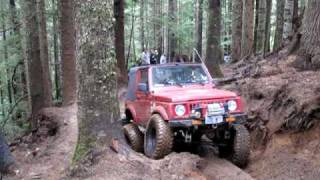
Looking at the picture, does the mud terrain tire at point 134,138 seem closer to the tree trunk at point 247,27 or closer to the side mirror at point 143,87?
the side mirror at point 143,87

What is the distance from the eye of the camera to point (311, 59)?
36.3ft

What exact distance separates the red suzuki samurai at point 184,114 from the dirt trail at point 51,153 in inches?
62.6

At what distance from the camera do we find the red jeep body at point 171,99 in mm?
8438

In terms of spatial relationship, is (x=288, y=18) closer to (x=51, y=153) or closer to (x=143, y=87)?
(x=143, y=87)

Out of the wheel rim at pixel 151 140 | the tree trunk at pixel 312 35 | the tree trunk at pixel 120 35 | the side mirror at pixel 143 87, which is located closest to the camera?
the wheel rim at pixel 151 140

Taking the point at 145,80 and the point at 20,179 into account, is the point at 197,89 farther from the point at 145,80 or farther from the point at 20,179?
the point at 20,179

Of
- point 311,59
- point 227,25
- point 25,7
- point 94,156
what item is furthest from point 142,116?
point 227,25

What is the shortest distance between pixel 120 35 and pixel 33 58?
453cm

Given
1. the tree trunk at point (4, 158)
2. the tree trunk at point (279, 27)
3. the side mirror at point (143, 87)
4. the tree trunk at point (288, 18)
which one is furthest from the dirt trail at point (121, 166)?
the tree trunk at point (279, 27)

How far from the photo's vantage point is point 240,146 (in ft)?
28.5

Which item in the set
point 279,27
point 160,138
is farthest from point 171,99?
point 279,27

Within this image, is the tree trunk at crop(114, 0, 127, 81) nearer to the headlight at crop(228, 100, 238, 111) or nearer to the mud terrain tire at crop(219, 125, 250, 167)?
the headlight at crop(228, 100, 238, 111)

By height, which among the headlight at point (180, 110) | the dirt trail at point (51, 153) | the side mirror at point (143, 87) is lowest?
the dirt trail at point (51, 153)

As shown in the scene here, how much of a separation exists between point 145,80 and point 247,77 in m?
4.56
